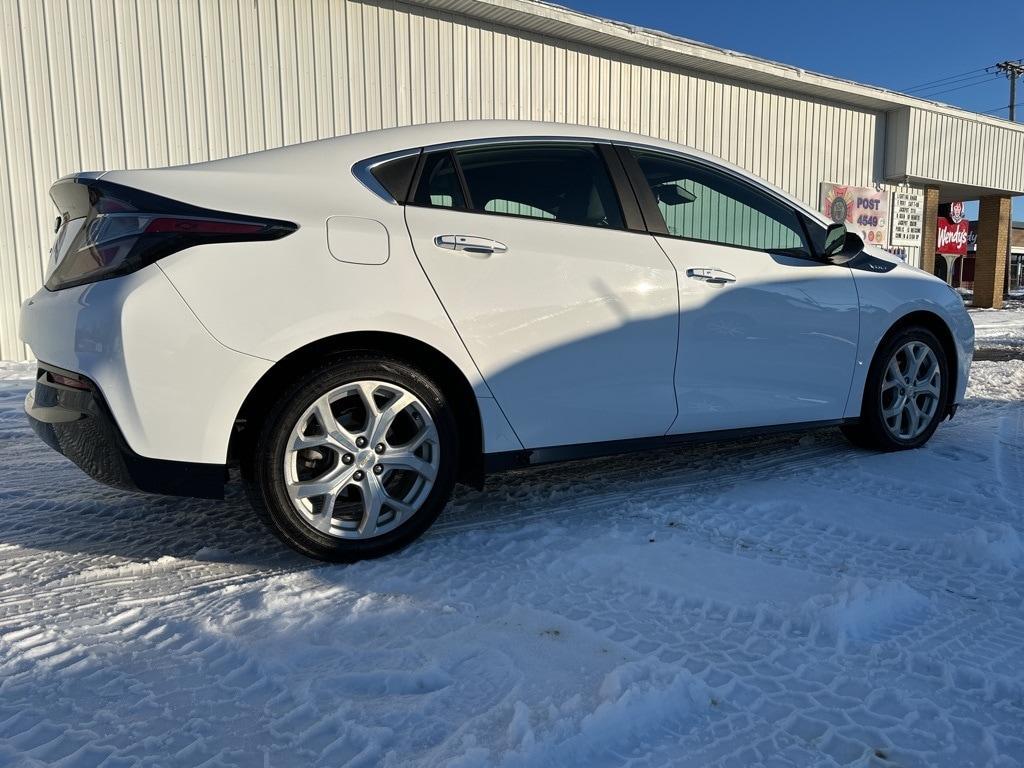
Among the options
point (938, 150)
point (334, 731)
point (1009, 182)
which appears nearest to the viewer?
point (334, 731)

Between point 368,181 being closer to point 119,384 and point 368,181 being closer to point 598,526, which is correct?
point 119,384

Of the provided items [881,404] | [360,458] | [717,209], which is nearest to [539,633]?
[360,458]

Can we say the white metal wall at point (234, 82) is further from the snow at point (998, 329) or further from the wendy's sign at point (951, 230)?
the wendy's sign at point (951, 230)

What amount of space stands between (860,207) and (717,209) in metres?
12.8

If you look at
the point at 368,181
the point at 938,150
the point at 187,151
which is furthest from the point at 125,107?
the point at 938,150

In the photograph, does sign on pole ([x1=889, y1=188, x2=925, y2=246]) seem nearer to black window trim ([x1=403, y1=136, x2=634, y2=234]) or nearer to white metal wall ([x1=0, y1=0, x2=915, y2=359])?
white metal wall ([x1=0, y1=0, x2=915, y2=359])

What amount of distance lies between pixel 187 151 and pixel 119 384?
714cm

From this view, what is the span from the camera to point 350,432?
248 centimetres

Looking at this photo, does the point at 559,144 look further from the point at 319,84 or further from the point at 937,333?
the point at 319,84

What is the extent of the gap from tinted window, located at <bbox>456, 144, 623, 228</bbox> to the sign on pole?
14.5 m

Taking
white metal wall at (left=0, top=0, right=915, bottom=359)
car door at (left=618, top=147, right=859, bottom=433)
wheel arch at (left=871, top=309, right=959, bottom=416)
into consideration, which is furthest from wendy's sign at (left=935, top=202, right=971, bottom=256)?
car door at (left=618, top=147, right=859, bottom=433)

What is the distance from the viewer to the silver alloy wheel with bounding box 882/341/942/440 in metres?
3.87

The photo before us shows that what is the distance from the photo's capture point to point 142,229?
7.29 feet

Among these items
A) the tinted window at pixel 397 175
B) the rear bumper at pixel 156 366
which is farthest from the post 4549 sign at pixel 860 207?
the rear bumper at pixel 156 366
